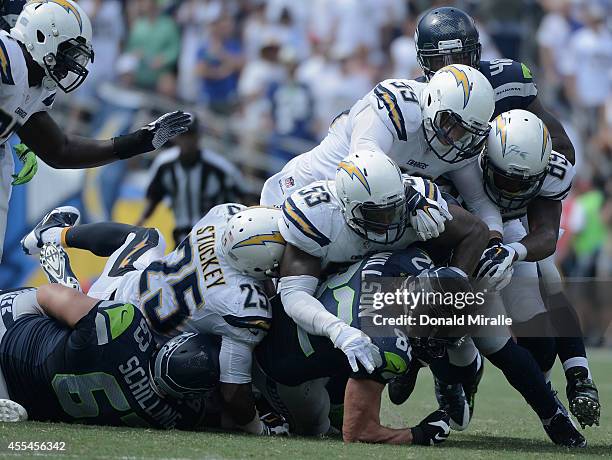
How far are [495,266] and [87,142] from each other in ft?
7.97

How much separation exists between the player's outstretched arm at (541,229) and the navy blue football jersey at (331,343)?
2.21 feet

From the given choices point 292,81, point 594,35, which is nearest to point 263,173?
point 292,81

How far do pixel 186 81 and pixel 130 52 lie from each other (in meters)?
0.67

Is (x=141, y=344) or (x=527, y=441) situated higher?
(x=141, y=344)

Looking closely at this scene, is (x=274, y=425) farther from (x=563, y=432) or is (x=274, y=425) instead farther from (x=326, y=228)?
(x=563, y=432)

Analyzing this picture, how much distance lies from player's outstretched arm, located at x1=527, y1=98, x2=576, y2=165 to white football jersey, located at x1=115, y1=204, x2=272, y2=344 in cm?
174

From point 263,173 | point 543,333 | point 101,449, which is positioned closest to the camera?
point 101,449

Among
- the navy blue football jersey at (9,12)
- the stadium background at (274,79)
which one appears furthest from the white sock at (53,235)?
the stadium background at (274,79)

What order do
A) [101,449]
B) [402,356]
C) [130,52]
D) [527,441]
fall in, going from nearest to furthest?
[101,449] < [402,356] < [527,441] < [130,52]

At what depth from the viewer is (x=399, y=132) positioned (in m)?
5.79

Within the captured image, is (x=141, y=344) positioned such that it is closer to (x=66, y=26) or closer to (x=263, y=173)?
(x=66, y=26)

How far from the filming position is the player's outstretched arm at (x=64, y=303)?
5.44 metres

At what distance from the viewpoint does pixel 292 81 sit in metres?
12.7

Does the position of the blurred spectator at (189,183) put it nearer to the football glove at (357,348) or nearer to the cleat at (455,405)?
the cleat at (455,405)
